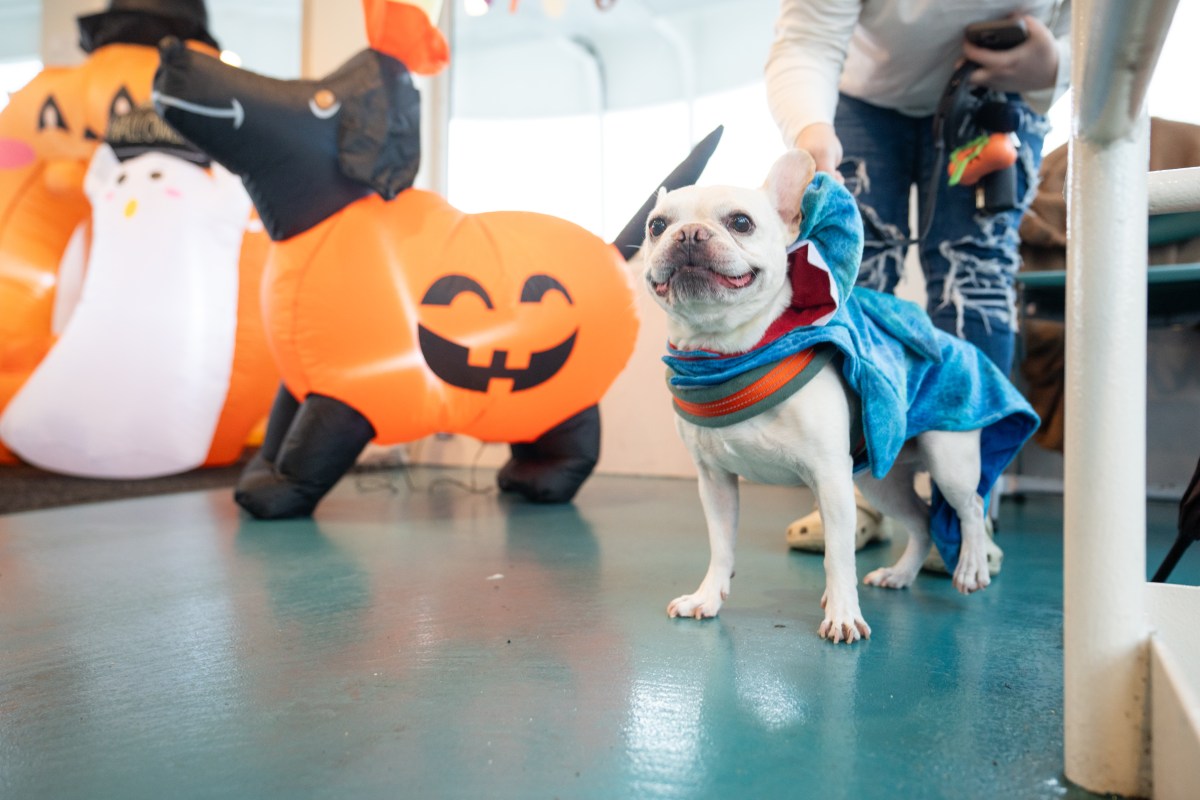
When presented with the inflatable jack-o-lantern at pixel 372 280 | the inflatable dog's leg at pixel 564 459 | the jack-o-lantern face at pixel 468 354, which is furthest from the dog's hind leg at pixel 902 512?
the inflatable dog's leg at pixel 564 459

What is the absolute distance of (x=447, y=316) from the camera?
1.84 meters

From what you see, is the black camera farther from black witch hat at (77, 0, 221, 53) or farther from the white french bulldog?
black witch hat at (77, 0, 221, 53)

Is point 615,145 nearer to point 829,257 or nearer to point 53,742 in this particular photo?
point 829,257

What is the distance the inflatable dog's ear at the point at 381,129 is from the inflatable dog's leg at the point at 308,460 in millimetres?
488

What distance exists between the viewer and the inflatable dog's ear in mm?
1818

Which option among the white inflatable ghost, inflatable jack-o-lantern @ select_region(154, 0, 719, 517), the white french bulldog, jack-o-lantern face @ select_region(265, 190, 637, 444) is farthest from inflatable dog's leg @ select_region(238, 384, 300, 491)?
the white french bulldog

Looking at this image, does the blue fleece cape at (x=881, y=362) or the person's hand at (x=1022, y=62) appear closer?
the blue fleece cape at (x=881, y=362)

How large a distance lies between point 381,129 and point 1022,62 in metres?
1.24

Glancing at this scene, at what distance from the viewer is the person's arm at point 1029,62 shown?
3.85ft

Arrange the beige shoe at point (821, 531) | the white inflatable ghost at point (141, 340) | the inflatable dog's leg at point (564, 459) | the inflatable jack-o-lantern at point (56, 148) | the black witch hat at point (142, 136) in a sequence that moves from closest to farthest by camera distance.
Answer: the beige shoe at point (821, 531) → the inflatable dog's leg at point (564, 459) → the white inflatable ghost at point (141, 340) → the black witch hat at point (142, 136) → the inflatable jack-o-lantern at point (56, 148)

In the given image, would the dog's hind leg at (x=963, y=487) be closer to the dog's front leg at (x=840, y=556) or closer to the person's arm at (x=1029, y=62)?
the dog's front leg at (x=840, y=556)

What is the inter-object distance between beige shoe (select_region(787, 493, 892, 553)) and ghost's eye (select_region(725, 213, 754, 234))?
66 centimetres

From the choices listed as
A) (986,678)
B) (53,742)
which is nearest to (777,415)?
(986,678)

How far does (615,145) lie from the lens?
3143 mm
